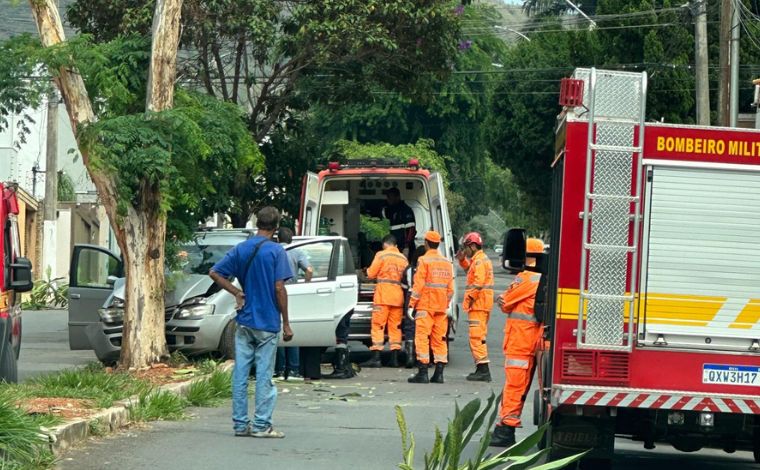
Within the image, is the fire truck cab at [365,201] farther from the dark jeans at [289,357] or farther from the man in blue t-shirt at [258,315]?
the man in blue t-shirt at [258,315]

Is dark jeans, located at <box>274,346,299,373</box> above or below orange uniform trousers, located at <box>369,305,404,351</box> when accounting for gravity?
below

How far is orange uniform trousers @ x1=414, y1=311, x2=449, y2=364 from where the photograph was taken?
15828 millimetres

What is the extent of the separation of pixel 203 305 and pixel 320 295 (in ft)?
4.64

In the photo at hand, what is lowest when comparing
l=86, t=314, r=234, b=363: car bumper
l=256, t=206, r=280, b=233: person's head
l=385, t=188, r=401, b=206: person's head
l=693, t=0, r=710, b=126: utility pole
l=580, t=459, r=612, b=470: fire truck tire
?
l=580, t=459, r=612, b=470: fire truck tire

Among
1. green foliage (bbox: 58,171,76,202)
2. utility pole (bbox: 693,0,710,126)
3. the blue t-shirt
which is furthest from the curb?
green foliage (bbox: 58,171,76,202)

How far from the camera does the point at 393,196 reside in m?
19.4

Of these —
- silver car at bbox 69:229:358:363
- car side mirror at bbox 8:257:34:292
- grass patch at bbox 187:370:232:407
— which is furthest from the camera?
silver car at bbox 69:229:358:363

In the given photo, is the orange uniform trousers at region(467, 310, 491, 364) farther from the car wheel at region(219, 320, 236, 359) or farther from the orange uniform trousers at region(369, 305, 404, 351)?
the car wheel at region(219, 320, 236, 359)

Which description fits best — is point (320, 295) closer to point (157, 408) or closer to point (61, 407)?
point (157, 408)

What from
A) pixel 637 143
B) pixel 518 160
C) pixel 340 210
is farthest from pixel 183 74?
pixel 518 160

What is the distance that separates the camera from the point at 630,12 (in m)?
37.1

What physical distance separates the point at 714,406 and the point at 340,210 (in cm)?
1197

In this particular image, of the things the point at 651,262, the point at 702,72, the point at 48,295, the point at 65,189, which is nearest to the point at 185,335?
the point at 651,262

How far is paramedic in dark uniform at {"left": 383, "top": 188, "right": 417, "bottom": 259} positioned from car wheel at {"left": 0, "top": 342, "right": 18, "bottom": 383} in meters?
7.62
